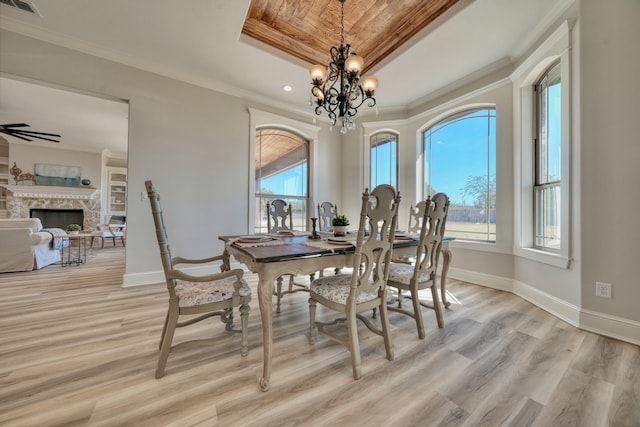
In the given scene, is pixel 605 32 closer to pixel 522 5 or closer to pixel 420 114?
pixel 522 5

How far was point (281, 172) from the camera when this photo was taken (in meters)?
4.61

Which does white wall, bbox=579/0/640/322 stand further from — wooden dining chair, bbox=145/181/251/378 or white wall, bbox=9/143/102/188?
white wall, bbox=9/143/102/188

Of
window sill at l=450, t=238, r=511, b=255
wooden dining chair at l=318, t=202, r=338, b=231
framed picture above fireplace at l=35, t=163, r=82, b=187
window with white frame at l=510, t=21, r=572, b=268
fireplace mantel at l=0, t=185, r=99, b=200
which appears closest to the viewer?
window with white frame at l=510, t=21, r=572, b=268

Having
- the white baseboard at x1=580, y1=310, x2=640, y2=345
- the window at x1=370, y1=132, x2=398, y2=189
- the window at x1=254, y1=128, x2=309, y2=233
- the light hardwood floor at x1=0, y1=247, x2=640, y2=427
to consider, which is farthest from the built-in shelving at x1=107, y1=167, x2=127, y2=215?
the white baseboard at x1=580, y1=310, x2=640, y2=345

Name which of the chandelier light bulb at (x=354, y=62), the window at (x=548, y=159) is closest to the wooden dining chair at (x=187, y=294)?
the chandelier light bulb at (x=354, y=62)

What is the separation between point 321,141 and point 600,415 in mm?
4621

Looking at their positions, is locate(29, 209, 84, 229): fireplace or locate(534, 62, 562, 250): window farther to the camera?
locate(29, 209, 84, 229): fireplace

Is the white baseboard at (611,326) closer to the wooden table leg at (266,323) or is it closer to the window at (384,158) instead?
the wooden table leg at (266,323)

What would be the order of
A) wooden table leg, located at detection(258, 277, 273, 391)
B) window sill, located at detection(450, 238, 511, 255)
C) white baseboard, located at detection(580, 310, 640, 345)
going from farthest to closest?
window sill, located at detection(450, 238, 511, 255) < white baseboard, located at detection(580, 310, 640, 345) < wooden table leg, located at detection(258, 277, 273, 391)

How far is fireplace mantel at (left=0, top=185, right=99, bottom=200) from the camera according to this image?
635cm

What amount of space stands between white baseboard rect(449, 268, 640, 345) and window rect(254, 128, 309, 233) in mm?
3335

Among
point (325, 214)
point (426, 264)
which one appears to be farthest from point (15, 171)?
point (426, 264)

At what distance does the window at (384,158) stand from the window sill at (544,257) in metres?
2.19

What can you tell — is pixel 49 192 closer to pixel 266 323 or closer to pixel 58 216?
pixel 58 216
